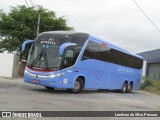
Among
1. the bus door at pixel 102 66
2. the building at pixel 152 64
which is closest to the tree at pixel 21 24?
the building at pixel 152 64

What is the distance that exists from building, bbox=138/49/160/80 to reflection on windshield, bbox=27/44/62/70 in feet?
122

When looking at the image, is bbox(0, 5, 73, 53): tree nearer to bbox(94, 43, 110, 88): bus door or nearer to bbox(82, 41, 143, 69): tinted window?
bbox(82, 41, 143, 69): tinted window

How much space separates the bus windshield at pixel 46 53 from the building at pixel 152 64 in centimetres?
3705

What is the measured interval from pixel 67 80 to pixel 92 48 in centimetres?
293

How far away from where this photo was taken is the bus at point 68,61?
2020 centimetres

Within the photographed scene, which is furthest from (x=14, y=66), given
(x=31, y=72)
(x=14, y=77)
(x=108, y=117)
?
(x=108, y=117)

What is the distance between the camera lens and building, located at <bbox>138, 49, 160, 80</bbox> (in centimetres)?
5784

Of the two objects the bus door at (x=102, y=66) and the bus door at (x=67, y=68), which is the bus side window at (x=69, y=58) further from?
the bus door at (x=102, y=66)

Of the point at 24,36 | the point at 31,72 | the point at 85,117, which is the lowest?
the point at 85,117

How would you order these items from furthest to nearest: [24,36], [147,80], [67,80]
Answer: [24,36], [147,80], [67,80]

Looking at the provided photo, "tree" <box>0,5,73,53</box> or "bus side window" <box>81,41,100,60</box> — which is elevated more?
"tree" <box>0,5,73,53</box>

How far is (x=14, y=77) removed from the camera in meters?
36.3

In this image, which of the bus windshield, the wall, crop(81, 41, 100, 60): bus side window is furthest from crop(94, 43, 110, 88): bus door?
the wall

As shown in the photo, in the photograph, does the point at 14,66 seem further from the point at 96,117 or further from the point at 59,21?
the point at 96,117
